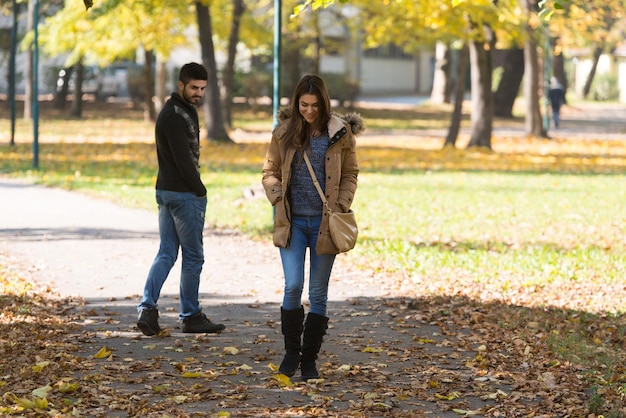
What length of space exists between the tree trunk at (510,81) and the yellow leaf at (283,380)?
38.0m

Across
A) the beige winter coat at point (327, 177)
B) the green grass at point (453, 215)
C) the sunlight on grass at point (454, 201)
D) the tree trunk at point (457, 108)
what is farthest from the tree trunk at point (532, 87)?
the beige winter coat at point (327, 177)

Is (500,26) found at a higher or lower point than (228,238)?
higher

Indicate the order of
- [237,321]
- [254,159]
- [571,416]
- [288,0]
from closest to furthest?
[571,416]
[237,321]
[254,159]
[288,0]

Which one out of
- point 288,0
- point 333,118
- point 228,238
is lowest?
point 228,238

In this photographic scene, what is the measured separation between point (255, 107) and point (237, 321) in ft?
120

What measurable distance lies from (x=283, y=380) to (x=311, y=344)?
0.29m

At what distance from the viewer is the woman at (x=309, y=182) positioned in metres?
6.82

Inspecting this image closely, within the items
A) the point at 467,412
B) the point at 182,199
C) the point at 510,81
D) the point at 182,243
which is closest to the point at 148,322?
the point at 182,243

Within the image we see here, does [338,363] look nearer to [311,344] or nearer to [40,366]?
[311,344]

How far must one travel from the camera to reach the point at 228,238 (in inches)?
525

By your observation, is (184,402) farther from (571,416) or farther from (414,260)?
(414,260)

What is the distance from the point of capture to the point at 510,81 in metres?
44.2

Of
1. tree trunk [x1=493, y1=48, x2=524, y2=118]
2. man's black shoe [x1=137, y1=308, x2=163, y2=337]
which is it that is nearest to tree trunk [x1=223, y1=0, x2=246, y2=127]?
tree trunk [x1=493, y1=48, x2=524, y2=118]

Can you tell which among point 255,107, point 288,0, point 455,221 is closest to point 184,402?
point 455,221
